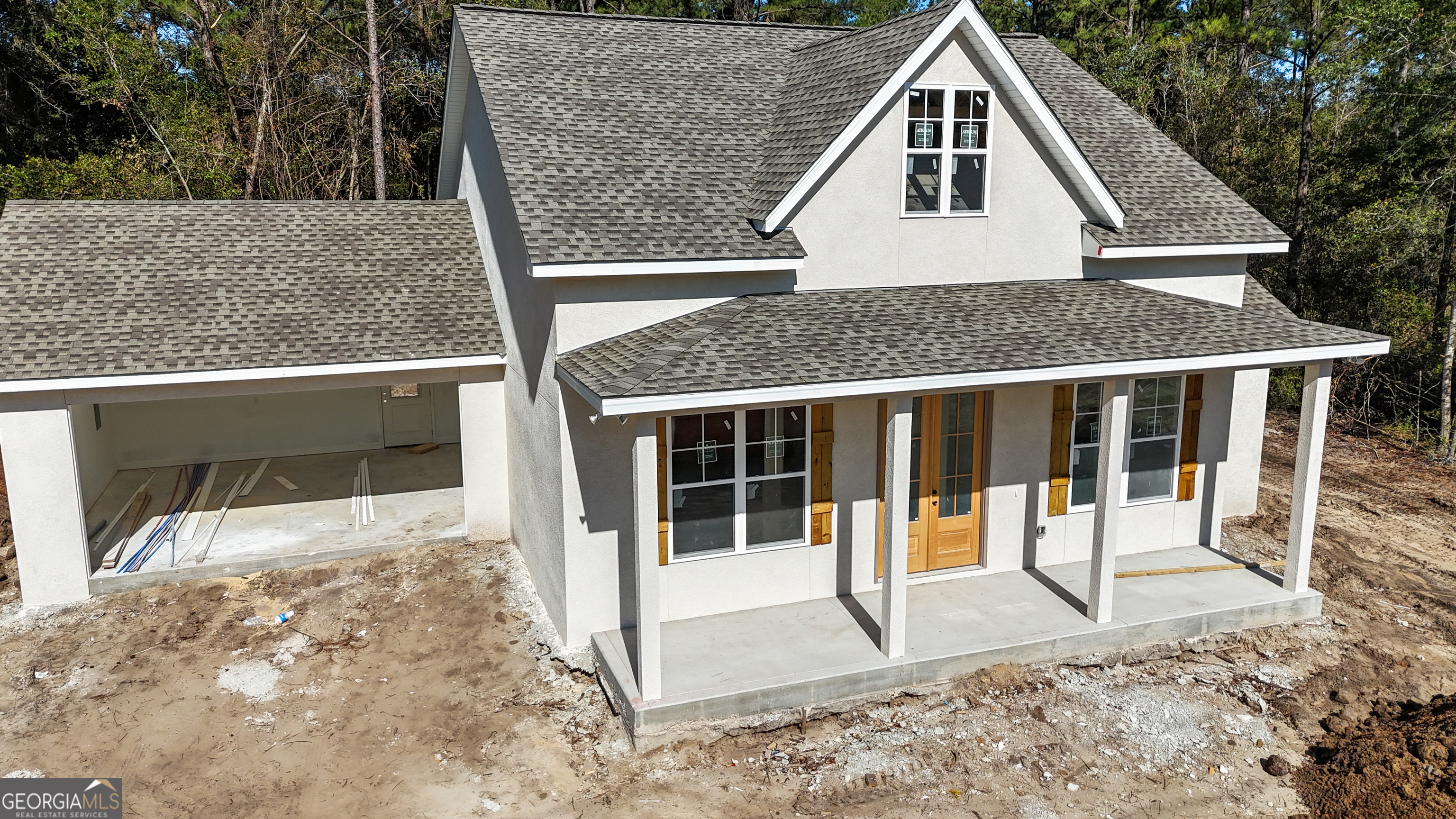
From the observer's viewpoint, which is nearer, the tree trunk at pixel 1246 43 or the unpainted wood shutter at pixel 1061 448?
the unpainted wood shutter at pixel 1061 448

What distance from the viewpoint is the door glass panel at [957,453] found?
402 inches

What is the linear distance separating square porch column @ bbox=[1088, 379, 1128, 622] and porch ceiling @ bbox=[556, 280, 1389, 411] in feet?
1.74

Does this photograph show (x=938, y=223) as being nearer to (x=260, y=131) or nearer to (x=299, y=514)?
(x=299, y=514)

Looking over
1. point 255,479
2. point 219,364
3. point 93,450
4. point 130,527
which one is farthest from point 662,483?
point 93,450

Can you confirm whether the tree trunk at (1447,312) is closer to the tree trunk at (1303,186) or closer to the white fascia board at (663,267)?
the tree trunk at (1303,186)

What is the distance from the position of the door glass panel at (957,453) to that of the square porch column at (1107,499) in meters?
1.42

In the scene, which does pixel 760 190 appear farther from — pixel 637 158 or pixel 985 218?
pixel 985 218

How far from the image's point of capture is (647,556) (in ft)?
25.6

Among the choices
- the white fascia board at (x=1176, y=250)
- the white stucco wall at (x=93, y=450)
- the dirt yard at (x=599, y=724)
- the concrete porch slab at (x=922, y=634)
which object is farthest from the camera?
the white stucco wall at (x=93, y=450)

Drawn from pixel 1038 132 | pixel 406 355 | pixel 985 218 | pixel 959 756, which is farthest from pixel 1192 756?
pixel 406 355

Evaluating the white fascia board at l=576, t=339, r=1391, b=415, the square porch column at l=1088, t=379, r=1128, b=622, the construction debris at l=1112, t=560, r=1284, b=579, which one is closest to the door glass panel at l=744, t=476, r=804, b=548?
the white fascia board at l=576, t=339, r=1391, b=415

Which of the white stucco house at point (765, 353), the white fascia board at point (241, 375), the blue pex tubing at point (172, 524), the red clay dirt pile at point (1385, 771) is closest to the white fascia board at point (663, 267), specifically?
the white stucco house at point (765, 353)

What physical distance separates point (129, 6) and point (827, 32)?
1912 cm

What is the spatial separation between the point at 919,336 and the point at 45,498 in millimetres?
9668
